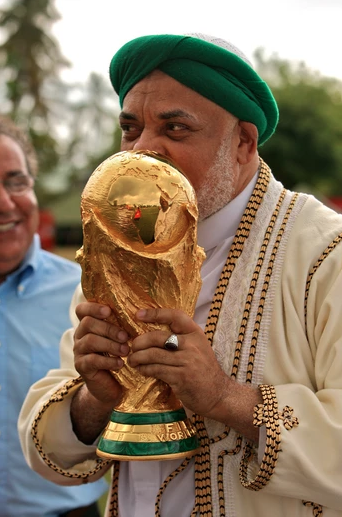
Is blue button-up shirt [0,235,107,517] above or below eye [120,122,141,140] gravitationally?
below

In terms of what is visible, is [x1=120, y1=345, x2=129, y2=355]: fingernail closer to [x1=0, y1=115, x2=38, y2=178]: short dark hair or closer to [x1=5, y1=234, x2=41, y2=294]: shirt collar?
[x1=5, y1=234, x2=41, y2=294]: shirt collar

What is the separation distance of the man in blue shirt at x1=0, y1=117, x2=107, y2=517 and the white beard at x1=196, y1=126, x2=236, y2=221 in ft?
5.42

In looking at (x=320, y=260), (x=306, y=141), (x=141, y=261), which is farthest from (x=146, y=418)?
(x=306, y=141)

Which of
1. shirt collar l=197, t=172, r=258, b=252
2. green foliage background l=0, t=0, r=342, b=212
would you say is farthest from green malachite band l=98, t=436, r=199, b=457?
green foliage background l=0, t=0, r=342, b=212

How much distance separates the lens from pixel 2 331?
3.71 meters

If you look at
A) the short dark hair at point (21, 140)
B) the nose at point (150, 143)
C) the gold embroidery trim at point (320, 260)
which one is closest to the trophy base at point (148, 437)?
the gold embroidery trim at point (320, 260)

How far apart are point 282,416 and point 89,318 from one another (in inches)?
24.0

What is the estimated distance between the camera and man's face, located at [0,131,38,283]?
12.4 feet

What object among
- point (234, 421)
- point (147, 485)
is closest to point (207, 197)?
point (234, 421)

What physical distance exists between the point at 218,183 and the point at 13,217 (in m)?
1.75

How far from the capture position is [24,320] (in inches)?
149

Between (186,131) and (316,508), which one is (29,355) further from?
(316,508)

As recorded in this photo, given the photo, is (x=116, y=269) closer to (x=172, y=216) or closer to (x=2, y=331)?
(x=172, y=216)

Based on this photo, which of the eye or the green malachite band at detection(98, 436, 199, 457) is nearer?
the green malachite band at detection(98, 436, 199, 457)
